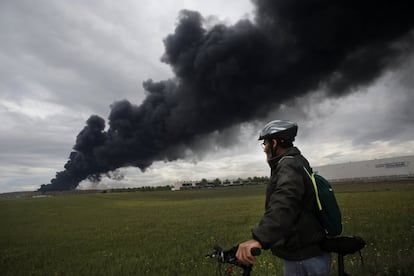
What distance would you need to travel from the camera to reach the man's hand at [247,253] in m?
2.75

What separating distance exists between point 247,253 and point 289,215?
0.48m

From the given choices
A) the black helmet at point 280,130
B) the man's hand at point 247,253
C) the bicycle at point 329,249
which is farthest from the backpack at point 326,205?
the man's hand at point 247,253

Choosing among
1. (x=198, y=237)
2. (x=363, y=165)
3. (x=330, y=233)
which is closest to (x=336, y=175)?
(x=363, y=165)

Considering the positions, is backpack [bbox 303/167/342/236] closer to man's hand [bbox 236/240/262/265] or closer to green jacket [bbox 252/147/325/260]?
green jacket [bbox 252/147/325/260]

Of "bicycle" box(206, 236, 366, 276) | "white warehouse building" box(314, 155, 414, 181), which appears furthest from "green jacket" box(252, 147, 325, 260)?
"white warehouse building" box(314, 155, 414, 181)

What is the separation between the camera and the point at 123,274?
36.6 ft

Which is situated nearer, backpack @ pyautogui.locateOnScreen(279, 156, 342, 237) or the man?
the man

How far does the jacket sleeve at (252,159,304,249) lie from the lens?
9.15 ft

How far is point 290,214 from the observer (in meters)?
2.86

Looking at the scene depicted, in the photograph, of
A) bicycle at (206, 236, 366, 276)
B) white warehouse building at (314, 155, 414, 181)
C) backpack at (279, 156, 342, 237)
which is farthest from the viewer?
white warehouse building at (314, 155, 414, 181)

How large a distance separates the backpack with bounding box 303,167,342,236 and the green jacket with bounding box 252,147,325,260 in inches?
2.5

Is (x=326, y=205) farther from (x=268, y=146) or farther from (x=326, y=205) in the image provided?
(x=268, y=146)

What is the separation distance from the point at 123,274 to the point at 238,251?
958 cm

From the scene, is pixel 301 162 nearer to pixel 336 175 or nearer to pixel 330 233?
pixel 330 233
